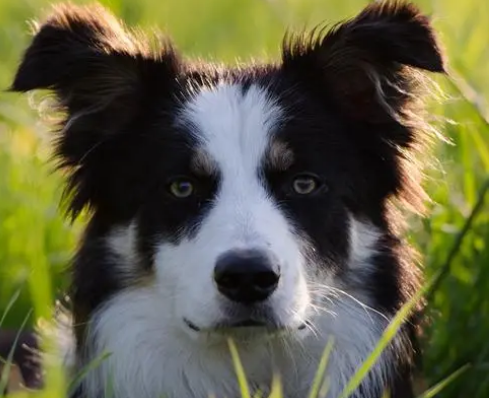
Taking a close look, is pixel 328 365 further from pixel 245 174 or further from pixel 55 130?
pixel 55 130

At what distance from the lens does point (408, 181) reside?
463 cm

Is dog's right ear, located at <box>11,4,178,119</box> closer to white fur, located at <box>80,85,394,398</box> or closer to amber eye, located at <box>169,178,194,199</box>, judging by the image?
white fur, located at <box>80,85,394,398</box>

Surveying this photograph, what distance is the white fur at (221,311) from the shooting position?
4.07 m

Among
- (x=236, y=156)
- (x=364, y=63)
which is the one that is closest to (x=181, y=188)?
(x=236, y=156)

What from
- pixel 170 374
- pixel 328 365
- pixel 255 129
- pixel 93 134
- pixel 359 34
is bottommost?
pixel 170 374

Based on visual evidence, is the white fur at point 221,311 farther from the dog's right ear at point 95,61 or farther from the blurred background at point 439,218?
the blurred background at point 439,218

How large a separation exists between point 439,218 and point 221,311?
6.35 ft

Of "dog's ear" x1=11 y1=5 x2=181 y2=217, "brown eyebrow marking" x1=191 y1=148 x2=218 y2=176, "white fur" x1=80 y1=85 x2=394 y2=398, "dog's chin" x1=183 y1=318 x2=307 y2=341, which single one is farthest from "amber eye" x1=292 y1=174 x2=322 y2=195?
"dog's ear" x1=11 y1=5 x2=181 y2=217

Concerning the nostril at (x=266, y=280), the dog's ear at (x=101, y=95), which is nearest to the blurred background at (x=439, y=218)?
the dog's ear at (x=101, y=95)

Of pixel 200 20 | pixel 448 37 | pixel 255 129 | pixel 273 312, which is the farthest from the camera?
pixel 200 20

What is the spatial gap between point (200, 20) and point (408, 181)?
7.49 meters

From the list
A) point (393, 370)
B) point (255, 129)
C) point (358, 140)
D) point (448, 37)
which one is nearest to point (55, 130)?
point (255, 129)

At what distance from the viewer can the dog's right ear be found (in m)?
4.36

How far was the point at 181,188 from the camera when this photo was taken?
4340 mm
